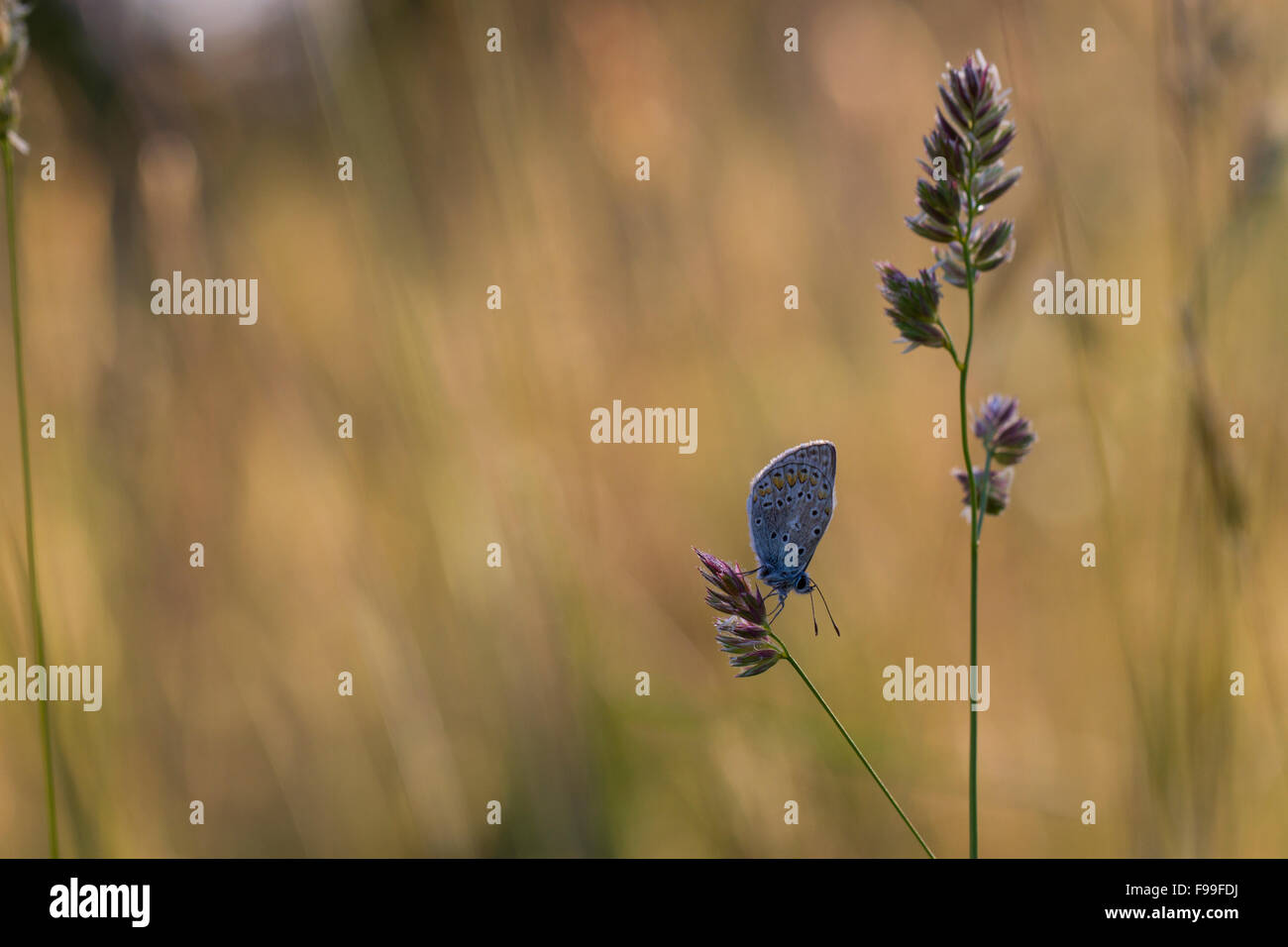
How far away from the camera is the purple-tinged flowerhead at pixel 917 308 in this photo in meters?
0.88

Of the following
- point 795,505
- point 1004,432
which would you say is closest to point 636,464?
point 795,505

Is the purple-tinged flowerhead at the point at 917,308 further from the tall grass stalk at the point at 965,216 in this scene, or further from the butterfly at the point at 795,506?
the butterfly at the point at 795,506

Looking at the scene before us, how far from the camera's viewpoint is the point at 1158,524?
Answer: 6.15ft

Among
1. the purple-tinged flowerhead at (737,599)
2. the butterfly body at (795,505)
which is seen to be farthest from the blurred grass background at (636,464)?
the purple-tinged flowerhead at (737,599)

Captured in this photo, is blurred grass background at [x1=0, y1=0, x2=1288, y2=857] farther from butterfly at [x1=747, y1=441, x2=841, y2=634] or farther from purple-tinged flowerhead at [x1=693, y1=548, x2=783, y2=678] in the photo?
purple-tinged flowerhead at [x1=693, y1=548, x2=783, y2=678]

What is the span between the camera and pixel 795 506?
1.05 meters

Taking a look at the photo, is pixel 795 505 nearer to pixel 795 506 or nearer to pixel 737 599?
pixel 795 506

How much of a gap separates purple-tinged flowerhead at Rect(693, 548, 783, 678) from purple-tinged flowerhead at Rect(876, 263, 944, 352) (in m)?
0.31

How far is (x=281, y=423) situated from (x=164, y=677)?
0.64 meters

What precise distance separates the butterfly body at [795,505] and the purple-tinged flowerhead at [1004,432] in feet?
0.56

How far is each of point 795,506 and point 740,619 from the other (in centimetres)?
21
